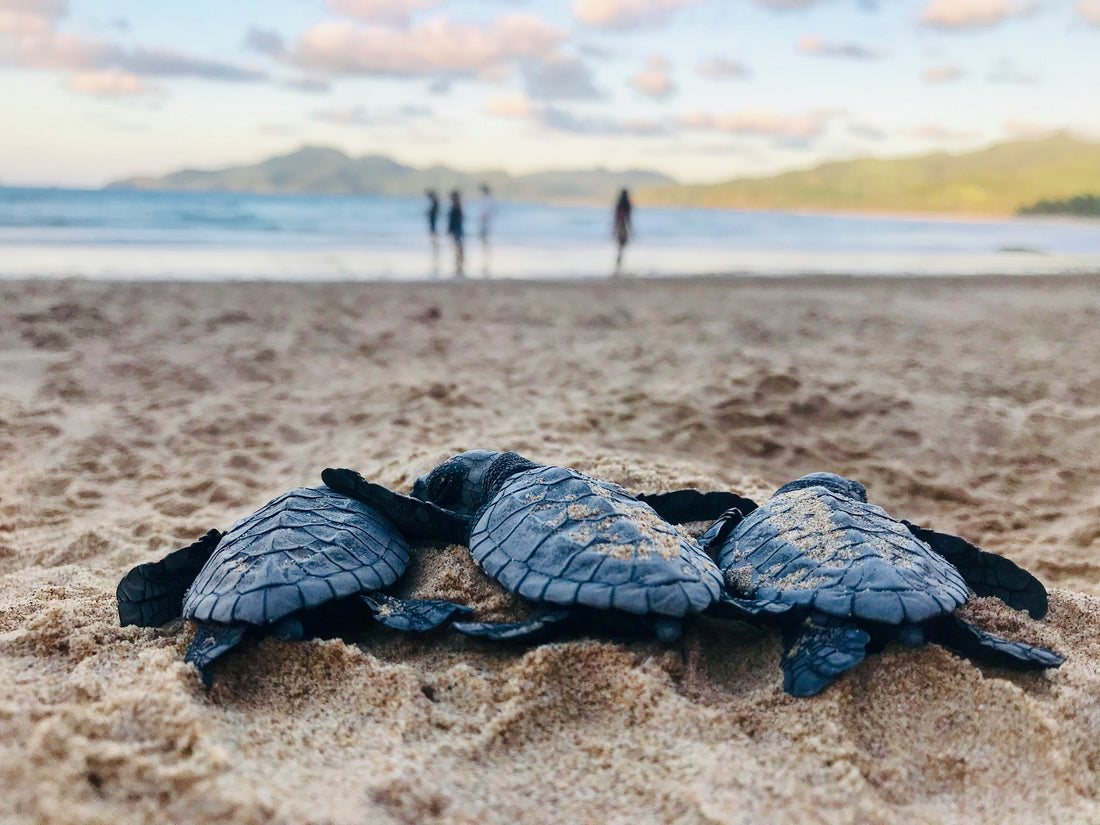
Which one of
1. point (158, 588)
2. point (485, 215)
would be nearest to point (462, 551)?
point (158, 588)

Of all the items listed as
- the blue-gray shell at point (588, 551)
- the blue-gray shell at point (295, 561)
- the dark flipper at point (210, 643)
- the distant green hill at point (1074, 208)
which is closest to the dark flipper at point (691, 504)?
the blue-gray shell at point (588, 551)

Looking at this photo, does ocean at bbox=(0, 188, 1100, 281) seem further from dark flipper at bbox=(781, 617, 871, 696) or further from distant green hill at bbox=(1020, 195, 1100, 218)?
distant green hill at bbox=(1020, 195, 1100, 218)

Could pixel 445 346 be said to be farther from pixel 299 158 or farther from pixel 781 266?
pixel 299 158

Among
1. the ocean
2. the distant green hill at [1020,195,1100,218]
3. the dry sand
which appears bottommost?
the dry sand

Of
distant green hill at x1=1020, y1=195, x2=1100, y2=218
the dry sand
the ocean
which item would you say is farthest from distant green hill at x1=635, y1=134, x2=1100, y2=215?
the dry sand

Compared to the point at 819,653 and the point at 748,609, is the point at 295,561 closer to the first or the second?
the point at 748,609

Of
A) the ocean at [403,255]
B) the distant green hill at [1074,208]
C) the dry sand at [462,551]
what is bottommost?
the dry sand at [462,551]

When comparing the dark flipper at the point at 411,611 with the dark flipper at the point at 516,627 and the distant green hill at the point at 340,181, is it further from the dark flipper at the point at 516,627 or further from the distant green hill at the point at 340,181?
the distant green hill at the point at 340,181
